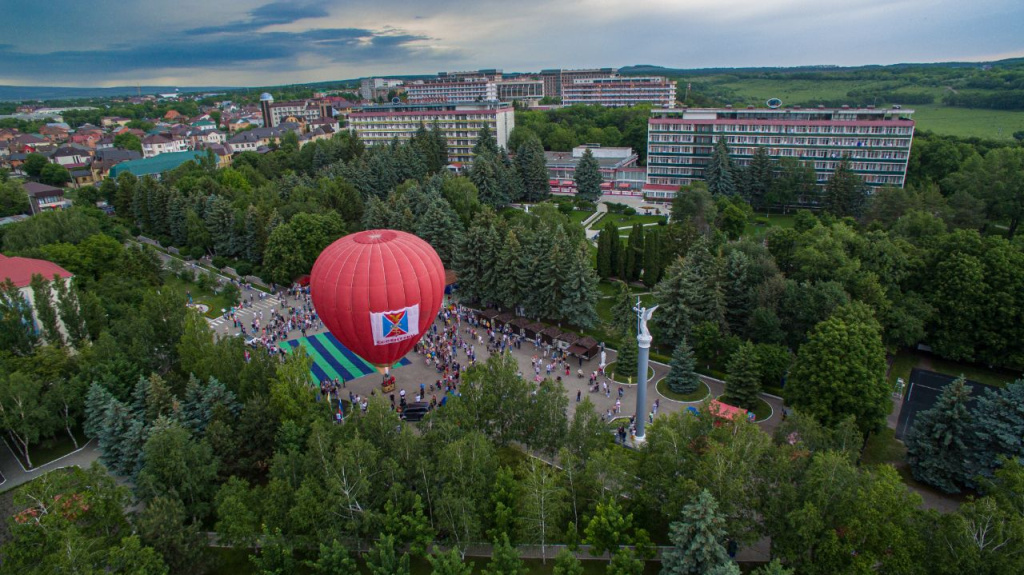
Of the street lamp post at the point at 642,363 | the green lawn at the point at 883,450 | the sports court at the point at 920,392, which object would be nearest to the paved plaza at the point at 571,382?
the street lamp post at the point at 642,363

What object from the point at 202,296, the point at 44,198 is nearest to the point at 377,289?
the point at 202,296

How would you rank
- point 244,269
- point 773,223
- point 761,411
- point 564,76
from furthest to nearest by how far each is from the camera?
1. point 564,76
2. point 773,223
3. point 244,269
4. point 761,411

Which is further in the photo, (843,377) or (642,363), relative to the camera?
(843,377)

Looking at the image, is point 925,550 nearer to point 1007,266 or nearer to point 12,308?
point 1007,266

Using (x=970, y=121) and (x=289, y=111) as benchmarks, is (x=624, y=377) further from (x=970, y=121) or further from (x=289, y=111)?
(x=289, y=111)

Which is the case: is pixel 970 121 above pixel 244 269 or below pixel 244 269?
above

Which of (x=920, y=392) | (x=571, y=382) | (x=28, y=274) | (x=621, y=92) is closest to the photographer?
(x=920, y=392)
